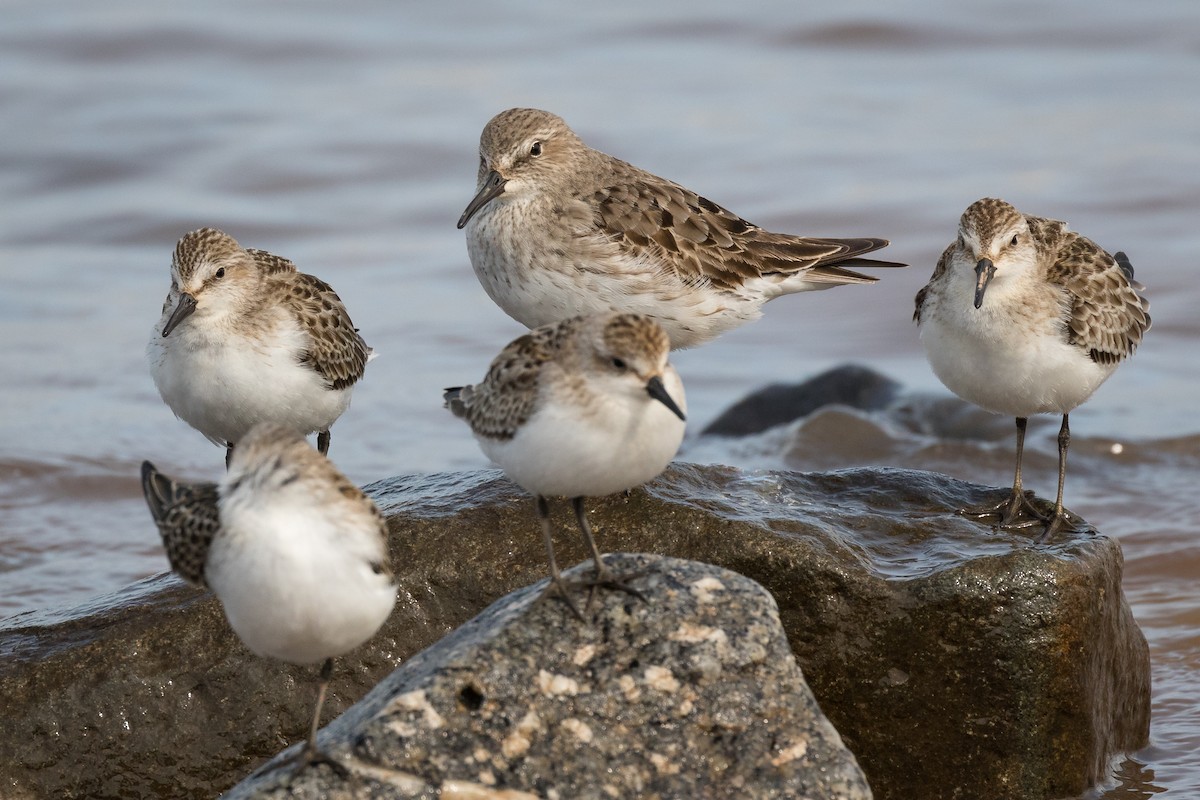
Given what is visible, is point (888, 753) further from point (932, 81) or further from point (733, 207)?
point (932, 81)

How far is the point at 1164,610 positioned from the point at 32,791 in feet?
21.2

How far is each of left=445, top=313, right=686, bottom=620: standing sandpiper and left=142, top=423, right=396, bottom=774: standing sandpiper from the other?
627 millimetres

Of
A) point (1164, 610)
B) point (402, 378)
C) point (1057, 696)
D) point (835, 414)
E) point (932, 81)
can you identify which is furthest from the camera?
point (932, 81)

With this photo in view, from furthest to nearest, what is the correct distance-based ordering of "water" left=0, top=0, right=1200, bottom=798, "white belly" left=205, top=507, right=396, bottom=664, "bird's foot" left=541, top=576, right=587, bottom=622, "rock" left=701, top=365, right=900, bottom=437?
"rock" left=701, top=365, right=900, bottom=437 → "water" left=0, top=0, right=1200, bottom=798 → "bird's foot" left=541, top=576, right=587, bottom=622 → "white belly" left=205, top=507, right=396, bottom=664

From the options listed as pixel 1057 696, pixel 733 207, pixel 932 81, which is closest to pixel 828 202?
pixel 733 207

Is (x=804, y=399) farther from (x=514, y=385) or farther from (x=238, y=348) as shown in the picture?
(x=514, y=385)

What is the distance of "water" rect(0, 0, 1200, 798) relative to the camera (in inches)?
464

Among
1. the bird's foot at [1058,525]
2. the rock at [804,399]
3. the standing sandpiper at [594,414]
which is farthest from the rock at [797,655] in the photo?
the rock at [804,399]

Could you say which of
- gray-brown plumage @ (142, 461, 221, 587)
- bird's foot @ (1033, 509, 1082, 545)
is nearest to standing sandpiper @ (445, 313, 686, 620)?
gray-brown plumage @ (142, 461, 221, 587)

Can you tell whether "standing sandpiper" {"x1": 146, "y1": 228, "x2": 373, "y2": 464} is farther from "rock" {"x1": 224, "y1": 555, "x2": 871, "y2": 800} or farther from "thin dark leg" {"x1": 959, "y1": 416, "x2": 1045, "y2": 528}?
"thin dark leg" {"x1": 959, "y1": 416, "x2": 1045, "y2": 528}

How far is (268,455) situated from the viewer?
5176 millimetres

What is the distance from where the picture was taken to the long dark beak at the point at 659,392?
534 cm

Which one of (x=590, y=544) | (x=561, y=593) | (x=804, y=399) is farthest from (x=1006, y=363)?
(x=804, y=399)

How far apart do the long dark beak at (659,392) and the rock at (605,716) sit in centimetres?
65
